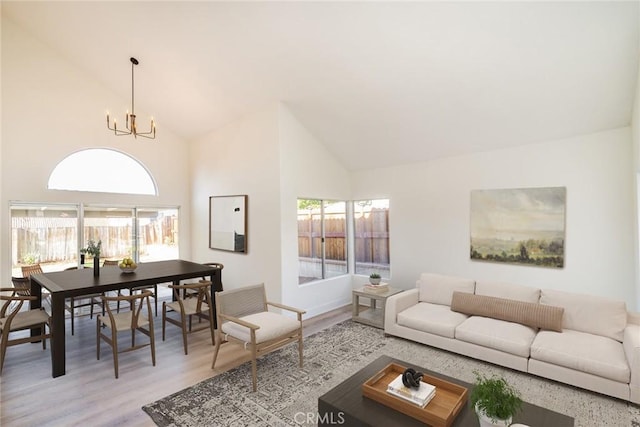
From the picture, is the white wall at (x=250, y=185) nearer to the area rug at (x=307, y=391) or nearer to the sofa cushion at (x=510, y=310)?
the area rug at (x=307, y=391)

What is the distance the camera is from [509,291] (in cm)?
379

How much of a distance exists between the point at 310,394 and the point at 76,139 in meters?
5.39

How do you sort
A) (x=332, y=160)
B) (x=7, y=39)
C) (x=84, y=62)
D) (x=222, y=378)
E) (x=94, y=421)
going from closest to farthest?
(x=94, y=421) < (x=222, y=378) < (x=7, y=39) < (x=84, y=62) < (x=332, y=160)

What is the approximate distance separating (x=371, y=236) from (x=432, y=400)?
377cm

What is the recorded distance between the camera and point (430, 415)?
194cm

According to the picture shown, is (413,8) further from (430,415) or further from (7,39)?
(7,39)

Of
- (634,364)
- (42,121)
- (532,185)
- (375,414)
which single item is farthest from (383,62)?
(42,121)

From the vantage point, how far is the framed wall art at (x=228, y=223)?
520cm

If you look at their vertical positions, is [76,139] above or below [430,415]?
above

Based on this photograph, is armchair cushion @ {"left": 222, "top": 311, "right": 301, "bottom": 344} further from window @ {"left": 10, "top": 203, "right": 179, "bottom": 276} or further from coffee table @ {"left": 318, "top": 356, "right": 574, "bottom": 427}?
window @ {"left": 10, "top": 203, "right": 179, "bottom": 276}

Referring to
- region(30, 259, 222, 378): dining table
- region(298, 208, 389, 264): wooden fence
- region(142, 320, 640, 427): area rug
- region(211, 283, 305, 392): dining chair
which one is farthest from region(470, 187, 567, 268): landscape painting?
region(30, 259, 222, 378): dining table

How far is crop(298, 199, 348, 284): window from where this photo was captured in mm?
5176

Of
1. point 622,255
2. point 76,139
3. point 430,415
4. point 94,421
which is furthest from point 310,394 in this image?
point 76,139

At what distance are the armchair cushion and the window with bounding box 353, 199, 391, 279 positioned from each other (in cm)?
268
